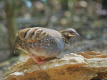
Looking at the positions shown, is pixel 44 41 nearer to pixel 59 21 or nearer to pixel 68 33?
pixel 68 33

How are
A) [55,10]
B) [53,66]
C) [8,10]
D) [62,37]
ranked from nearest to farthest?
[53,66] → [62,37] → [8,10] → [55,10]

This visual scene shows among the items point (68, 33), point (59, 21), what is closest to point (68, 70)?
point (68, 33)

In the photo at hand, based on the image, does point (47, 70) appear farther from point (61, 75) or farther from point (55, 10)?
point (55, 10)

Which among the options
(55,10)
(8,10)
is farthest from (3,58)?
(55,10)

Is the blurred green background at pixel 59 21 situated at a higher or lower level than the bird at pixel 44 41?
→ lower

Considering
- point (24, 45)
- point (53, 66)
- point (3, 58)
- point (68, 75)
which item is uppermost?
point (24, 45)

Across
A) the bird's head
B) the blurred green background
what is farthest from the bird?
the blurred green background

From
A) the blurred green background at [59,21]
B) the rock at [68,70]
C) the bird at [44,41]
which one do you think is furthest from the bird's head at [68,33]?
the blurred green background at [59,21]

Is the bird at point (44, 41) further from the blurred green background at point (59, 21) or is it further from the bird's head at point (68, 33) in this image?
the blurred green background at point (59, 21)
